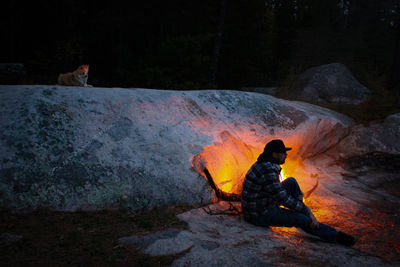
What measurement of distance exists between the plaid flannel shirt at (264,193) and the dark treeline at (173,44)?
721cm

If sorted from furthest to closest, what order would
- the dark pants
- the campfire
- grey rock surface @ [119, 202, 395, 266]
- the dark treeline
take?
the dark treeline → the campfire → the dark pants → grey rock surface @ [119, 202, 395, 266]

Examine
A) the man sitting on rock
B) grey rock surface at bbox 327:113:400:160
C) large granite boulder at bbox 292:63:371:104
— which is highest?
large granite boulder at bbox 292:63:371:104

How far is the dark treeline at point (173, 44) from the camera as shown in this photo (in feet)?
35.9

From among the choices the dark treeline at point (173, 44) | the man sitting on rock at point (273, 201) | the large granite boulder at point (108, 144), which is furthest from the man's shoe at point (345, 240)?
the dark treeline at point (173, 44)

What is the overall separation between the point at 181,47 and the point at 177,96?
614 cm

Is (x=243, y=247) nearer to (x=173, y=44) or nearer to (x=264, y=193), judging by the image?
(x=264, y=193)

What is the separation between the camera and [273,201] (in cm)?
372

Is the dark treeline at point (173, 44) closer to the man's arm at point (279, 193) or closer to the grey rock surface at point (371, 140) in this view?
the grey rock surface at point (371, 140)

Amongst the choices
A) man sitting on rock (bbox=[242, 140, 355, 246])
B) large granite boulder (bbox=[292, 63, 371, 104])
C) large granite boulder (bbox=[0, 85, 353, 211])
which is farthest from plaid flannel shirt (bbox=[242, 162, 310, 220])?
large granite boulder (bbox=[292, 63, 371, 104])

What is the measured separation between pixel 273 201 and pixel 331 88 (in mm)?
8785

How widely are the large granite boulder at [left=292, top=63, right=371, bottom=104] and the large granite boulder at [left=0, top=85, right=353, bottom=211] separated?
6.21m

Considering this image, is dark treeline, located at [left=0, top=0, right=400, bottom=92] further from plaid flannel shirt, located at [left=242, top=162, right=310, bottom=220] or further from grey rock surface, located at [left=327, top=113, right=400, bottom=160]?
plaid flannel shirt, located at [left=242, top=162, right=310, bottom=220]

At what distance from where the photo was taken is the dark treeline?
11.0 meters

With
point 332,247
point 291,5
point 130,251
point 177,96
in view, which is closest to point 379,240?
point 332,247
